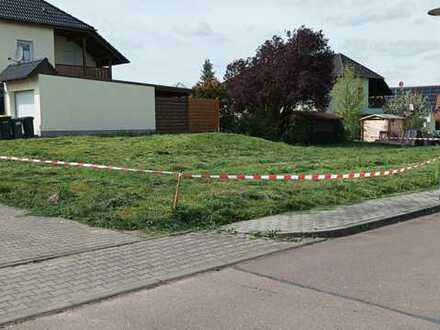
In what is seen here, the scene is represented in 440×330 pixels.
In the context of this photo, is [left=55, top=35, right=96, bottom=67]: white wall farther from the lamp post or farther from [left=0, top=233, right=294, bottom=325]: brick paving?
[left=0, top=233, right=294, bottom=325]: brick paving

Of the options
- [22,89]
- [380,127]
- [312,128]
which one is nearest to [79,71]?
[22,89]

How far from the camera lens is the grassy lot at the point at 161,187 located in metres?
8.82

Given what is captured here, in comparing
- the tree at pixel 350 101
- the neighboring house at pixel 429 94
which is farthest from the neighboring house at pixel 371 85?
the tree at pixel 350 101

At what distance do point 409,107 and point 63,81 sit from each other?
123 ft

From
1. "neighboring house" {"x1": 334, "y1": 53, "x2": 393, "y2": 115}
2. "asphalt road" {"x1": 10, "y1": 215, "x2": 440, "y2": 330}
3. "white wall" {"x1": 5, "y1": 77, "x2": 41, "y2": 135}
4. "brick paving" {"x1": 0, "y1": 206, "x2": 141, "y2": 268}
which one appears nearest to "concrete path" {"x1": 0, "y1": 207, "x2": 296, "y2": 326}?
→ "brick paving" {"x1": 0, "y1": 206, "x2": 141, "y2": 268}

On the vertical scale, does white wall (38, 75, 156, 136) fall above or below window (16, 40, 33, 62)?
below

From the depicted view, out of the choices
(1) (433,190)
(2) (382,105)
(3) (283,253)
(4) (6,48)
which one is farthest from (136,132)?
(2) (382,105)

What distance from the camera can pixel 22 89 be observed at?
24.7 metres

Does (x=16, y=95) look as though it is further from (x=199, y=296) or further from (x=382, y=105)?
(x=382, y=105)

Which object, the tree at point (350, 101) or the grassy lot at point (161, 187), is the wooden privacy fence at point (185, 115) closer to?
the grassy lot at point (161, 187)

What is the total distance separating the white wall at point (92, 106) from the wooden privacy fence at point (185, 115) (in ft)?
3.60

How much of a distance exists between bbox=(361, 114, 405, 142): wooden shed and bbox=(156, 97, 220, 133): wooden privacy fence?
46.1 feet

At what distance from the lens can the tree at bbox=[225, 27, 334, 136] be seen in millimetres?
32438

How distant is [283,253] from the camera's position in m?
7.06
